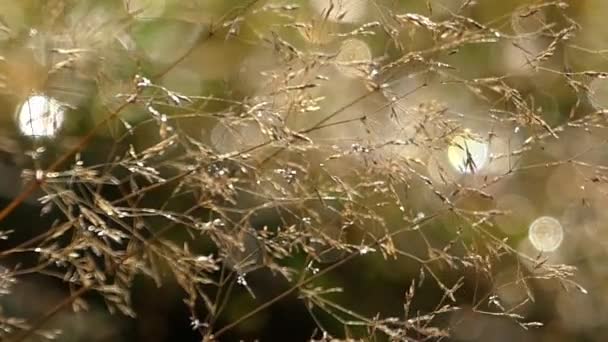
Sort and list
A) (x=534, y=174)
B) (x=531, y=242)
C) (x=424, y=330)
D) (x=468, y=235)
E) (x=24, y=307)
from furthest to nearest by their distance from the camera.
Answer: (x=534, y=174) < (x=531, y=242) < (x=468, y=235) < (x=24, y=307) < (x=424, y=330)

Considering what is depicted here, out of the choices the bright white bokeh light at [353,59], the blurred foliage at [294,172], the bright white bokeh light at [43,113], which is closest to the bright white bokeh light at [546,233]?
the blurred foliage at [294,172]

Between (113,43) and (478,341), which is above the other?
(113,43)

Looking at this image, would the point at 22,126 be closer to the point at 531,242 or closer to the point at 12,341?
the point at 12,341

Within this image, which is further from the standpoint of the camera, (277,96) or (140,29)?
(140,29)

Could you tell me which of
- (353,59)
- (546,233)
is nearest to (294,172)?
(353,59)

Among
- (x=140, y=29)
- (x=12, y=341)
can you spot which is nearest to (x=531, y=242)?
(x=140, y=29)

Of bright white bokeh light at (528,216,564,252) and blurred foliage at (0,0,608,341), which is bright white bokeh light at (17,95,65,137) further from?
bright white bokeh light at (528,216,564,252)

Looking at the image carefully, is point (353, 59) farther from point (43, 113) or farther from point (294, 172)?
point (43, 113)

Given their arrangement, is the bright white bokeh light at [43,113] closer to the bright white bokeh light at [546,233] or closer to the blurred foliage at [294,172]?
the blurred foliage at [294,172]

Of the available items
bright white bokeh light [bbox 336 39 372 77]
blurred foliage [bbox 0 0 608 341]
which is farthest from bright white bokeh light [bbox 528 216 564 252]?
bright white bokeh light [bbox 336 39 372 77]
